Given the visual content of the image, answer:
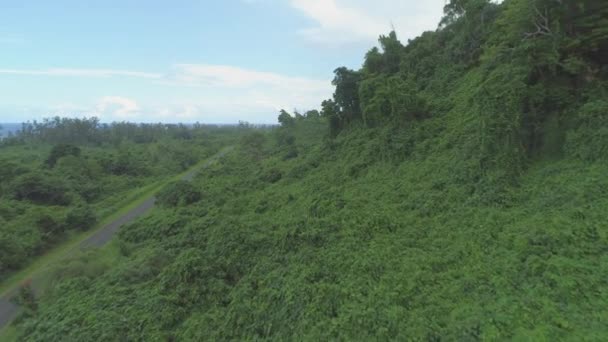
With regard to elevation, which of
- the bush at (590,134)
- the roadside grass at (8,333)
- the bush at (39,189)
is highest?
the bush at (39,189)

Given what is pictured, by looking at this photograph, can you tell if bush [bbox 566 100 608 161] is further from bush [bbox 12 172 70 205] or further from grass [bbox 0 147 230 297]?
bush [bbox 12 172 70 205]

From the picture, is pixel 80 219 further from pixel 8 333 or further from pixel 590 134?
pixel 590 134

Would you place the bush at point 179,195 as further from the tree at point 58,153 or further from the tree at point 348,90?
the tree at point 58,153

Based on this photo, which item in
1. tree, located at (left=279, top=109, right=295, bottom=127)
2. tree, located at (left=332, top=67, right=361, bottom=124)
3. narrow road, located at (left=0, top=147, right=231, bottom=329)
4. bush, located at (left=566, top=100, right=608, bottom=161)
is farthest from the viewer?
tree, located at (left=279, top=109, right=295, bottom=127)

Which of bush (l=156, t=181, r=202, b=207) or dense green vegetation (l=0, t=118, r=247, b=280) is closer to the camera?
dense green vegetation (l=0, t=118, r=247, b=280)

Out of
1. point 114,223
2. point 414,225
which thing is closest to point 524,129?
point 414,225

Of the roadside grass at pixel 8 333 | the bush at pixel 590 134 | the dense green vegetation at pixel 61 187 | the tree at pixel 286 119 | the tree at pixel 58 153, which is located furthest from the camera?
the tree at pixel 286 119

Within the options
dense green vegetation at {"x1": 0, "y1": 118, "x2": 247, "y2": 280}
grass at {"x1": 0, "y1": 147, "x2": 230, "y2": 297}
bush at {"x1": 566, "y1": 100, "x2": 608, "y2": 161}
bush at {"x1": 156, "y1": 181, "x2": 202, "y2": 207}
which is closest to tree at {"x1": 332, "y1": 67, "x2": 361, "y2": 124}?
bush at {"x1": 156, "y1": 181, "x2": 202, "y2": 207}

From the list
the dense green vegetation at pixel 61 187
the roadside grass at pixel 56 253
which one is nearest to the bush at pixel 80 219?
the dense green vegetation at pixel 61 187
